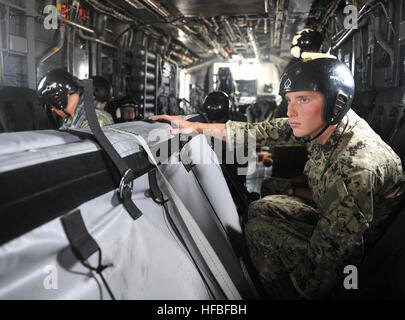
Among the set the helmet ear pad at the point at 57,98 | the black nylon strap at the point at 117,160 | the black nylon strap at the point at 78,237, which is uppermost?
the helmet ear pad at the point at 57,98

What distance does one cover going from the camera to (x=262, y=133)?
75.8 inches

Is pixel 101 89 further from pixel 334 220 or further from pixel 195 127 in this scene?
pixel 334 220

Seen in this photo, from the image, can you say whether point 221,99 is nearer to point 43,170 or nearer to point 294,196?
point 294,196

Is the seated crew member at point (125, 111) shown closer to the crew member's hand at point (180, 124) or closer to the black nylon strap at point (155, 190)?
the crew member's hand at point (180, 124)

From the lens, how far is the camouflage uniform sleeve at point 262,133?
1.91m

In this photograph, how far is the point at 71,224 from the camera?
64cm

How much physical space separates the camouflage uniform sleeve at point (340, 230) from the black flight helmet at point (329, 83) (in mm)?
314

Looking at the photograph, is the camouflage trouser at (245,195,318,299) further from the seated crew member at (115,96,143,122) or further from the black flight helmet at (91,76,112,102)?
the seated crew member at (115,96,143,122)

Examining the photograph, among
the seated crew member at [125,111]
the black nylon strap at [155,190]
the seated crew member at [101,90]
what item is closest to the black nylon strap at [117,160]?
the black nylon strap at [155,190]

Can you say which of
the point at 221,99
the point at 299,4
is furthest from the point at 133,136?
the point at 299,4

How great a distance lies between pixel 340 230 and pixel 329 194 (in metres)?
0.14

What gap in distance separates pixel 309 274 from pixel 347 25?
4424 mm

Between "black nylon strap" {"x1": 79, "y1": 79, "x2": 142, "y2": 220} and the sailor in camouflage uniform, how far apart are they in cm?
74

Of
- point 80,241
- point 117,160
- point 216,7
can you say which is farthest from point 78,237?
point 216,7
